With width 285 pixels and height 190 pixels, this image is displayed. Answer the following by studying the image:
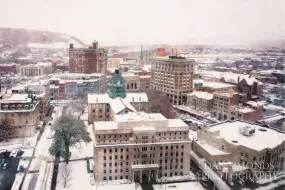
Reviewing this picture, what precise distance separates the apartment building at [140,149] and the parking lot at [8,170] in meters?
4.33

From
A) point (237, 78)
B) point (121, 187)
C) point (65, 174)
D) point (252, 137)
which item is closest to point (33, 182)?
point (65, 174)

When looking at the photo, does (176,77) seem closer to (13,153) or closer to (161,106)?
(161,106)

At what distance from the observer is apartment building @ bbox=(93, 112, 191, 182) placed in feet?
51.7

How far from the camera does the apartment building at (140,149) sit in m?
15.8

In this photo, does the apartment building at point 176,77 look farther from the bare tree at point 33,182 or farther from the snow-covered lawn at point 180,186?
the bare tree at point 33,182

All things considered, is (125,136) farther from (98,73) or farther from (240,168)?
(98,73)

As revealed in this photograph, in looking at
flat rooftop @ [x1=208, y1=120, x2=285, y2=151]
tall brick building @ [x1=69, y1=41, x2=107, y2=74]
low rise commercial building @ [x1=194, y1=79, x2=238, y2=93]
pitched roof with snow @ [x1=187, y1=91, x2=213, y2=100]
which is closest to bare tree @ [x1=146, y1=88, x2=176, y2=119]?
pitched roof with snow @ [x1=187, y1=91, x2=213, y2=100]

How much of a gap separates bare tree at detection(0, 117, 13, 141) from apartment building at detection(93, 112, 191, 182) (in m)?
7.75

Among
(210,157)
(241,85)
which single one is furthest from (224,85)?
(210,157)

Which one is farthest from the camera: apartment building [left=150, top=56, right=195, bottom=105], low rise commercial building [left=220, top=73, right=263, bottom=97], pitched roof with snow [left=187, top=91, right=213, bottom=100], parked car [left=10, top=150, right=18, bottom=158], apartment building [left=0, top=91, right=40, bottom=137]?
apartment building [left=150, top=56, right=195, bottom=105]

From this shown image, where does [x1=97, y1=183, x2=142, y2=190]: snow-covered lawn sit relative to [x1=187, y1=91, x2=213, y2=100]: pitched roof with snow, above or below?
below

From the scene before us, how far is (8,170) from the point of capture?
16.6 metres

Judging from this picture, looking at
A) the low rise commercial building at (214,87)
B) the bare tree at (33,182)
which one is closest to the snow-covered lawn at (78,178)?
the bare tree at (33,182)

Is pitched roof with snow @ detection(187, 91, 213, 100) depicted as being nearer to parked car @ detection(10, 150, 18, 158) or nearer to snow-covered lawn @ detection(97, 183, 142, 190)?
snow-covered lawn @ detection(97, 183, 142, 190)
